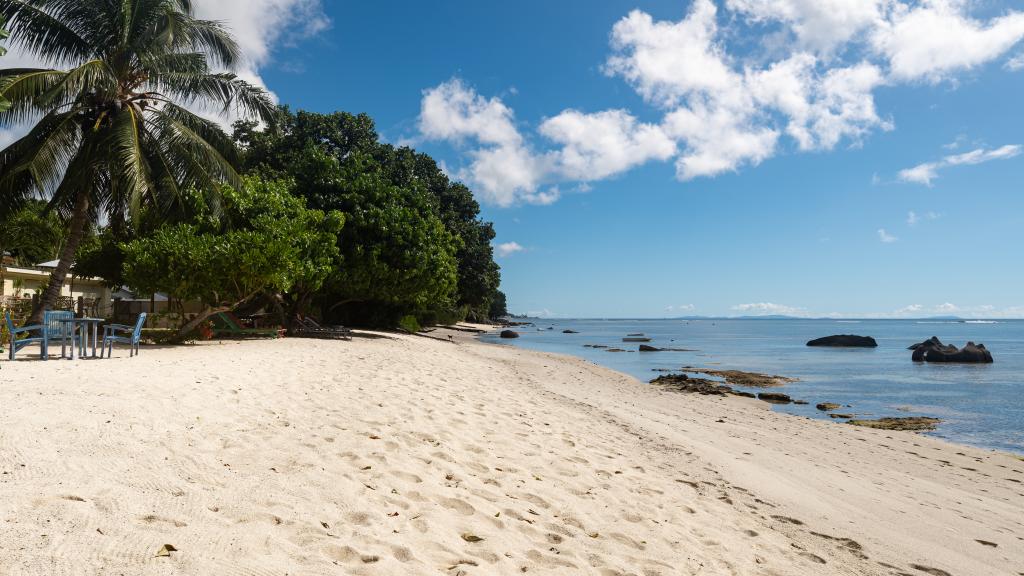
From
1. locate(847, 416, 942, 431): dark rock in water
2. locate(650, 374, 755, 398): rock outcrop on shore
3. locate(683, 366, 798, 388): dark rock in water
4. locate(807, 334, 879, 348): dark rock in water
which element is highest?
locate(807, 334, 879, 348): dark rock in water

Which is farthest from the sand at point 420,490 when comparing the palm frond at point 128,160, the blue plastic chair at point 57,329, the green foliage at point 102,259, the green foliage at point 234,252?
the green foliage at point 102,259

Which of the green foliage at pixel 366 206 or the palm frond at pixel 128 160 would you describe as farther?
the green foliage at pixel 366 206

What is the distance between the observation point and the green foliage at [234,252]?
14.4 metres

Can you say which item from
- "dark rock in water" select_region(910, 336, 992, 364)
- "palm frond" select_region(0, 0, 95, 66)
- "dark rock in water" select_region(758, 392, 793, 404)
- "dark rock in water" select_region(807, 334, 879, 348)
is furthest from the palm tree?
"dark rock in water" select_region(807, 334, 879, 348)

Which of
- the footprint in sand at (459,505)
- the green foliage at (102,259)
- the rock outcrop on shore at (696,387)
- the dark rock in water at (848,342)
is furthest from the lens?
the dark rock in water at (848,342)

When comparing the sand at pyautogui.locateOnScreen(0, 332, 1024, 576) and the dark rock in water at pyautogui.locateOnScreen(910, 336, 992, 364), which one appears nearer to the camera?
the sand at pyautogui.locateOnScreen(0, 332, 1024, 576)

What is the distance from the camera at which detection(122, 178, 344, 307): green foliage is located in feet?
47.4

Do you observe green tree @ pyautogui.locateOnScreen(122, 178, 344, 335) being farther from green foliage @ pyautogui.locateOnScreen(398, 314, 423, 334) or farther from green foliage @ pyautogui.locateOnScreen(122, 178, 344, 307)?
green foliage @ pyautogui.locateOnScreen(398, 314, 423, 334)

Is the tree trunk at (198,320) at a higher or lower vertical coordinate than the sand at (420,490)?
higher

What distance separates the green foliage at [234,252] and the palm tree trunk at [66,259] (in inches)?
64.4

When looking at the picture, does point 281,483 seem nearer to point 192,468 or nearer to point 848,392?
point 192,468

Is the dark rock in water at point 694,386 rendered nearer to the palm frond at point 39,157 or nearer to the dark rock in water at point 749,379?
the dark rock in water at point 749,379

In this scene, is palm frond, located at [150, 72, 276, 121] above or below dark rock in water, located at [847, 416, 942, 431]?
above

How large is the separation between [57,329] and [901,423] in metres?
19.2
